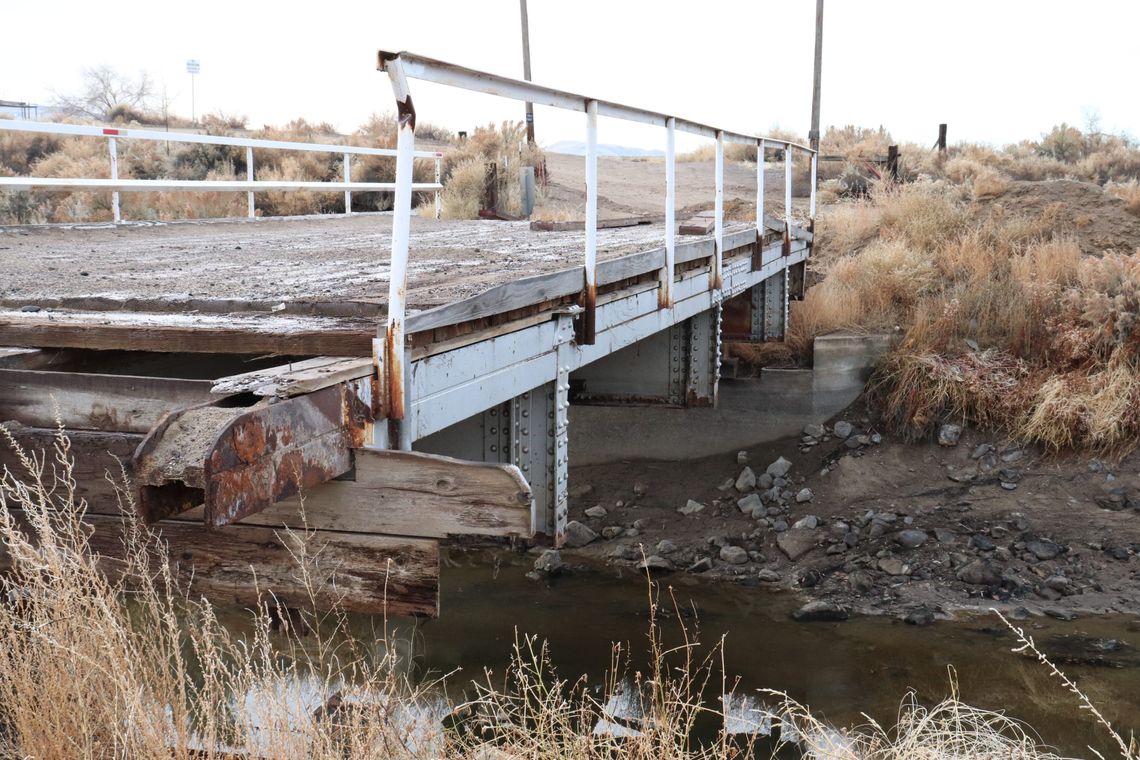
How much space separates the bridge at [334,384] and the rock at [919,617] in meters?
3.73

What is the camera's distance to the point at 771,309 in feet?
41.0

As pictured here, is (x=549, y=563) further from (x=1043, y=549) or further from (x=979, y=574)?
(x=1043, y=549)

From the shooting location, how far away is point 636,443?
13.2 meters

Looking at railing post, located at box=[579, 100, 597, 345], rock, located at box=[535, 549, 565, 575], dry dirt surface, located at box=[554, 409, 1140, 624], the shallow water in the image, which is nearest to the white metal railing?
railing post, located at box=[579, 100, 597, 345]

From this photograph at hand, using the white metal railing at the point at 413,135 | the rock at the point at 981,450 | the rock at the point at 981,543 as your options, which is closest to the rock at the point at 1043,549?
the rock at the point at 981,543

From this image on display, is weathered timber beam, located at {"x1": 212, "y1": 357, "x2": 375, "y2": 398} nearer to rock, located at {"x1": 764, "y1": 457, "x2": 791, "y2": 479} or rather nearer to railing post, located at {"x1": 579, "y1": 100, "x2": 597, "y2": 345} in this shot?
railing post, located at {"x1": 579, "y1": 100, "x2": 597, "y2": 345}

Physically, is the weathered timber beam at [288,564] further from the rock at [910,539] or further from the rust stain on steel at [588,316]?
the rock at [910,539]

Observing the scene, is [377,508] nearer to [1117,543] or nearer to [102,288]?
[102,288]

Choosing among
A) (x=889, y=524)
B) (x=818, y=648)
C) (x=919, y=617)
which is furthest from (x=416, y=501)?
(x=889, y=524)

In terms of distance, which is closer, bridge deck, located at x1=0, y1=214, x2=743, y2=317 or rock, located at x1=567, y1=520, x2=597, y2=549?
bridge deck, located at x1=0, y1=214, x2=743, y2=317

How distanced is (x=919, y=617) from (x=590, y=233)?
5319mm

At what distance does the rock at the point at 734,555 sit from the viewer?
10766 mm

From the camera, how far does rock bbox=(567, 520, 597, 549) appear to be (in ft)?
37.4

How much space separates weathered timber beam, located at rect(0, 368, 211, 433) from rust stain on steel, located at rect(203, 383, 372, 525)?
347mm
